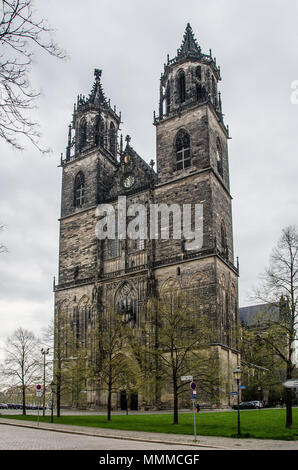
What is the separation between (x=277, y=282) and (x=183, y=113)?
953 inches

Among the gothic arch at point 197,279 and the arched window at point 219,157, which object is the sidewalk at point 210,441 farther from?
the arched window at point 219,157

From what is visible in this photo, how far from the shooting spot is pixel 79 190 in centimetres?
4778

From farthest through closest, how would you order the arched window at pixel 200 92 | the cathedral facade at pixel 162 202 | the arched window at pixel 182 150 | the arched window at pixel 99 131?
the arched window at pixel 99 131 → the arched window at pixel 200 92 → the arched window at pixel 182 150 → the cathedral facade at pixel 162 202

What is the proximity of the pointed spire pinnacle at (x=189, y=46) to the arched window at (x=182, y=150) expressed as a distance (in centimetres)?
866

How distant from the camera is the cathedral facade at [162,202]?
36.6 m

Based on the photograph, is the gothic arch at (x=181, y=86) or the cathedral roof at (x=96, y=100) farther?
the cathedral roof at (x=96, y=100)

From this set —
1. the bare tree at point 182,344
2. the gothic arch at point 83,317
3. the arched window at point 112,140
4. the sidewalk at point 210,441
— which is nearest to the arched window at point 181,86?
→ the arched window at point 112,140

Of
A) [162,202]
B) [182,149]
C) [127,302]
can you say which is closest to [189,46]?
[182,149]

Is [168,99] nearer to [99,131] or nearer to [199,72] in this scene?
[199,72]

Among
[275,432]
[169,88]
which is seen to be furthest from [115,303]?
[275,432]

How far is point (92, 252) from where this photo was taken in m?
43.5

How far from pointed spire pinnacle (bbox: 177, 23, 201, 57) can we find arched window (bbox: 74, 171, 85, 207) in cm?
1511

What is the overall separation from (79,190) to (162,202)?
11132mm

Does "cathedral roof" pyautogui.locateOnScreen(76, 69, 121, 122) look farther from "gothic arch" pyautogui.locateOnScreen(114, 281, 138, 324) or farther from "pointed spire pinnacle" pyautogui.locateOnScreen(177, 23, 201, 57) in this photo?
"gothic arch" pyautogui.locateOnScreen(114, 281, 138, 324)
